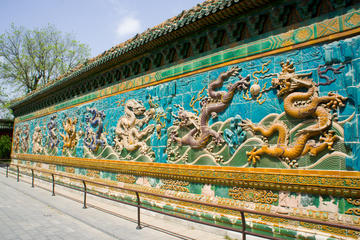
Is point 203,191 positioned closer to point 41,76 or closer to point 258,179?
point 258,179

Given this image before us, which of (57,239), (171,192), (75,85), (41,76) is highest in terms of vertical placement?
(41,76)

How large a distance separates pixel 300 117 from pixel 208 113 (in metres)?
1.93

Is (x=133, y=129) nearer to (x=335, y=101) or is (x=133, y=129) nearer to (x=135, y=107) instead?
(x=135, y=107)

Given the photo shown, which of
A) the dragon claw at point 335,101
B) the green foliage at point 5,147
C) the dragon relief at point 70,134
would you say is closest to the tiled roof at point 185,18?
the dragon claw at point 335,101

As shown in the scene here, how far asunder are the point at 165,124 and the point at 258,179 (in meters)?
2.86

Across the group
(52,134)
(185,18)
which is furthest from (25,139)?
(185,18)

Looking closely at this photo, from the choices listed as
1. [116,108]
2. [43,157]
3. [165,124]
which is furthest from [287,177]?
[43,157]

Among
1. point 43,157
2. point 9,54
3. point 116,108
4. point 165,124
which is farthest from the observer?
point 9,54

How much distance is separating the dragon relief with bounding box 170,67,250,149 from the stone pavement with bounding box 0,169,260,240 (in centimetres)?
174

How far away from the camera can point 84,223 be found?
601 cm

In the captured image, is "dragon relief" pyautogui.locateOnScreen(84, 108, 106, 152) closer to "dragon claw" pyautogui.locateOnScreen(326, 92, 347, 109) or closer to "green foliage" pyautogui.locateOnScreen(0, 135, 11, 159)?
"dragon claw" pyautogui.locateOnScreen(326, 92, 347, 109)

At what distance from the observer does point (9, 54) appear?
80.2ft

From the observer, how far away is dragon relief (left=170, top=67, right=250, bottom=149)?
5480mm

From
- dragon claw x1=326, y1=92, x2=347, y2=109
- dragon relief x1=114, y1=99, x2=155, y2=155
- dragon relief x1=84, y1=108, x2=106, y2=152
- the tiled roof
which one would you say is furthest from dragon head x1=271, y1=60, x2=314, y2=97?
dragon relief x1=84, y1=108, x2=106, y2=152
